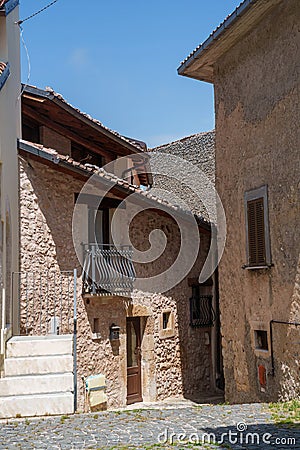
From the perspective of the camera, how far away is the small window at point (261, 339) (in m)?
10.2

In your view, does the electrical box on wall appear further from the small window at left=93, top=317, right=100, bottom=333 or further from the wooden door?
the wooden door

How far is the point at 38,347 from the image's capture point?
9.02m

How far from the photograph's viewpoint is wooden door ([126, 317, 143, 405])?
1324cm

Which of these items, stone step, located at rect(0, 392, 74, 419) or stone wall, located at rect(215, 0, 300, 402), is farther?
stone wall, located at rect(215, 0, 300, 402)

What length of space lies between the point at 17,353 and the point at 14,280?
2.13 m

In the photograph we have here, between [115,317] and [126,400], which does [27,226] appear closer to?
[115,317]

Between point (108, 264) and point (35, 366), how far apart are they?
13.6 ft

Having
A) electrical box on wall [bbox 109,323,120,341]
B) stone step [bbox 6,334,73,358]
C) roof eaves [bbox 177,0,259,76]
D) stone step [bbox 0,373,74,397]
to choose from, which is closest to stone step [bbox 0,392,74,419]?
stone step [bbox 0,373,74,397]

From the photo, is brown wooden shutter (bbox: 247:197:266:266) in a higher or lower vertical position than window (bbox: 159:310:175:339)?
higher

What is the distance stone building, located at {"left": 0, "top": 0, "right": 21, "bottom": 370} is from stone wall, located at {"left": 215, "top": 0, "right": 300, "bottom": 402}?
13.0ft

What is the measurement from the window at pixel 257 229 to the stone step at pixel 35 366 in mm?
3707

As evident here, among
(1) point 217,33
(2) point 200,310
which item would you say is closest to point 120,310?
(2) point 200,310

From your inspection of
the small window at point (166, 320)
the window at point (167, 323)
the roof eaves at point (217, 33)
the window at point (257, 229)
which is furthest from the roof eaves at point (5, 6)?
the small window at point (166, 320)

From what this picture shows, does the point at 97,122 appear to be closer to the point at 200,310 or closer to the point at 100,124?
the point at 100,124
